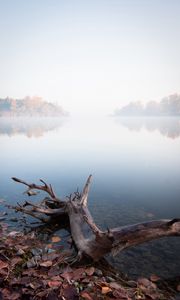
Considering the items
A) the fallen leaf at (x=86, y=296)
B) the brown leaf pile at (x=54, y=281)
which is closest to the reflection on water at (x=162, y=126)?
the brown leaf pile at (x=54, y=281)

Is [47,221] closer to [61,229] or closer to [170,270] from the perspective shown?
[61,229]

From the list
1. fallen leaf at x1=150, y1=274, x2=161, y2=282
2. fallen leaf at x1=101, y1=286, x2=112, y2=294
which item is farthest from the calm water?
fallen leaf at x1=101, y1=286, x2=112, y2=294

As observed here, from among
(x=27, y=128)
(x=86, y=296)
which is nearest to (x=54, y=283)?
(x=86, y=296)

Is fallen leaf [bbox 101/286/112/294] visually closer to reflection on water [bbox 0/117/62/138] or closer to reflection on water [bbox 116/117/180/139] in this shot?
reflection on water [bbox 116/117/180/139]

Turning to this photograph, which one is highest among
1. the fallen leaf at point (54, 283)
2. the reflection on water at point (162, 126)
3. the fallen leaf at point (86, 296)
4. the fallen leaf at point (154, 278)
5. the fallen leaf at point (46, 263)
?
the reflection on water at point (162, 126)

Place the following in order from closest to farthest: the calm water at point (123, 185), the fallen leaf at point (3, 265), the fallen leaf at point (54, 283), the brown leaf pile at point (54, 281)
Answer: the brown leaf pile at point (54, 281) < the fallen leaf at point (54, 283) < the fallen leaf at point (3, 265) < the calm water at point (123, 185)

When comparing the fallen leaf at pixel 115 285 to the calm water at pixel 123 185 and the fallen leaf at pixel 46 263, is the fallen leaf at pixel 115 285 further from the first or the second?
the fallen leaf at pixel 46 263

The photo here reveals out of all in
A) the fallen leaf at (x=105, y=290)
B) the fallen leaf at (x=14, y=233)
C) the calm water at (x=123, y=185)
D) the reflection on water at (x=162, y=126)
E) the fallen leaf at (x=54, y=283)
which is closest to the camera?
the fallen leaf at (x=54, y=283)

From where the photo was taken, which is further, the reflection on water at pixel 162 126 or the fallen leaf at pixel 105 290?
the reflection on water at pixel 162 126

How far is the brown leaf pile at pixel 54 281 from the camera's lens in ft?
13.3

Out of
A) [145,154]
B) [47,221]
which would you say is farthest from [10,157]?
[47,221]

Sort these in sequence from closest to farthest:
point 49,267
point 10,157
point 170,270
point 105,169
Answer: point 49,267, point 170,270, point 105,169, point 10,157

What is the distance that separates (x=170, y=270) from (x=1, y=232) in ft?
14.6

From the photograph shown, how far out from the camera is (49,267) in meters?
5.15
